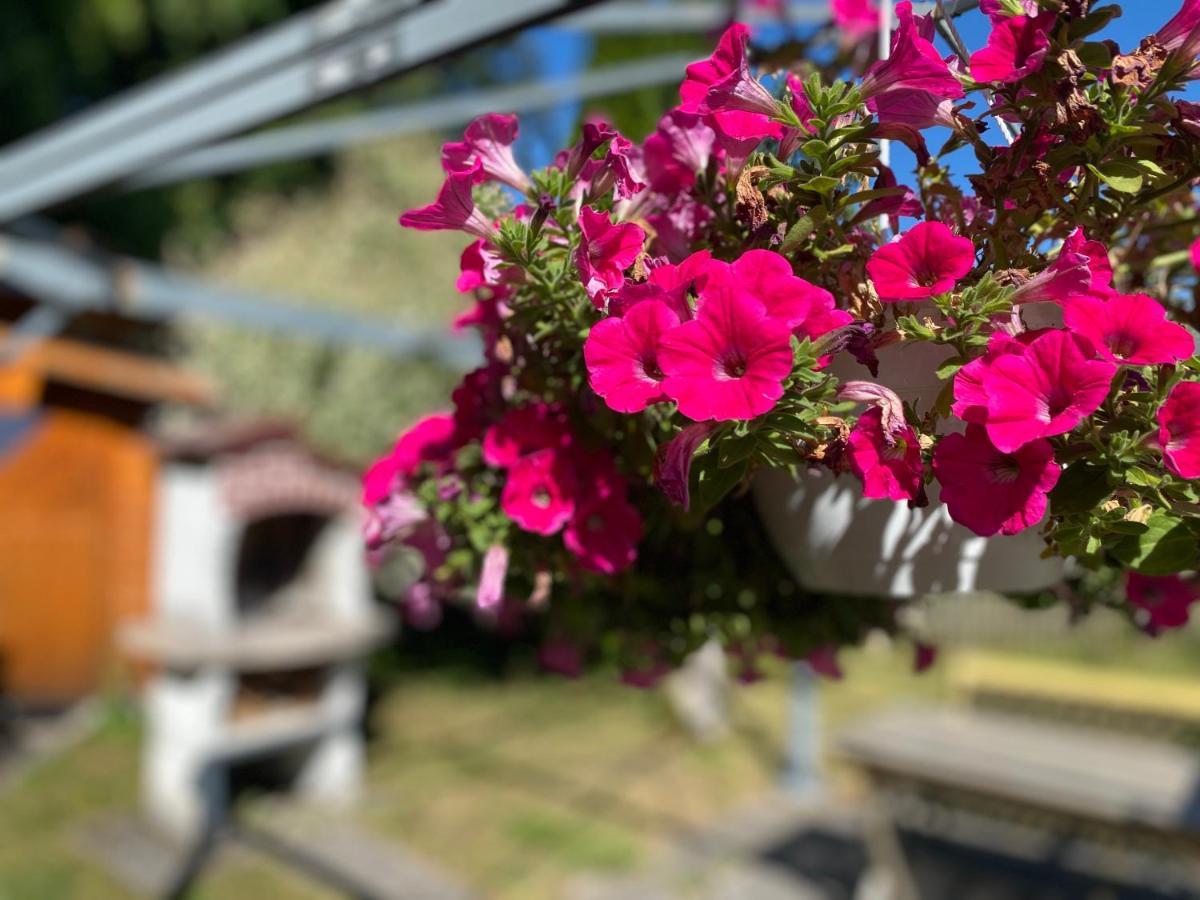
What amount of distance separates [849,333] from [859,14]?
0.63m

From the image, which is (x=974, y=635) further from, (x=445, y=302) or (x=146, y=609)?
(x=146, y=609)

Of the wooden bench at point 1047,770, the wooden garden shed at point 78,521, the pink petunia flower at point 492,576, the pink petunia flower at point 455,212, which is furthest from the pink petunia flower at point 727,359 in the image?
the wooden garden shed at point 78,521

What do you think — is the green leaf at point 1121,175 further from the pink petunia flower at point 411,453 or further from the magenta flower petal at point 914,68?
the pink petunia flower at point 411,453

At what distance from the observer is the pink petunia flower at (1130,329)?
603 mm

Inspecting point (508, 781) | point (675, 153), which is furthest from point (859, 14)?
point (508, 781)

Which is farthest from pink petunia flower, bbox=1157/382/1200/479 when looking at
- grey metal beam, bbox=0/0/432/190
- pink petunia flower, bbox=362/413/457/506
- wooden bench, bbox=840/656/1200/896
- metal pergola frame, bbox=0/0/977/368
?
wooden bench, bbox=840/656/1200/896

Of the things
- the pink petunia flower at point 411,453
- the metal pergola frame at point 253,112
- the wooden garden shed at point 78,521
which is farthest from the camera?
the wooden garden shed at point 78,521

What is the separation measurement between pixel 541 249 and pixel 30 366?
4.90m

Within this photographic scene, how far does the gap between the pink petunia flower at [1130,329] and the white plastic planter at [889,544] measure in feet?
0.74

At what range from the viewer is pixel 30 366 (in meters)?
4.80

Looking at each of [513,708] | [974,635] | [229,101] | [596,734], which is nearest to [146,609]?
[513,708]

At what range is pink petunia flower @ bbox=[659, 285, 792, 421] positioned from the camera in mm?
586

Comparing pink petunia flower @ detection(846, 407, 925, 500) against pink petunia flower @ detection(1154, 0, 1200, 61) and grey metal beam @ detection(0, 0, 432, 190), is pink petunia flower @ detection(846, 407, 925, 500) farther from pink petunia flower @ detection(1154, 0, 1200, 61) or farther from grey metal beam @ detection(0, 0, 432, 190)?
grey metal beam @ detection(0, 0, 432, 190)

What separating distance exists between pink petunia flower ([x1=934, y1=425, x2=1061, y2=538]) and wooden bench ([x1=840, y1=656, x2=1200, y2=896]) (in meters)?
2.91
